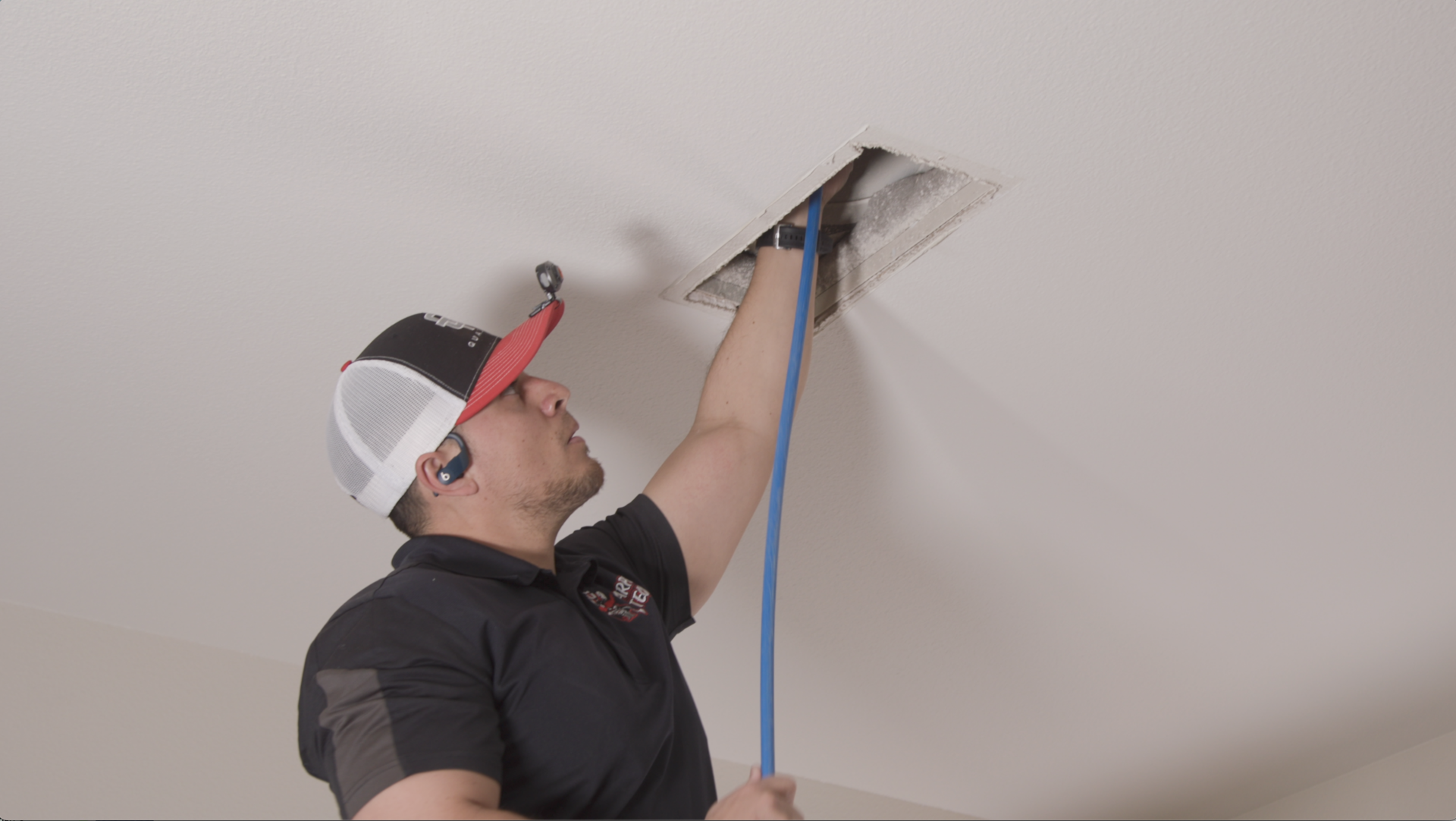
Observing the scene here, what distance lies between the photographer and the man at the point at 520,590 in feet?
3.52

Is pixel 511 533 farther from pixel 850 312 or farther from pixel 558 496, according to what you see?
pixel 850 312

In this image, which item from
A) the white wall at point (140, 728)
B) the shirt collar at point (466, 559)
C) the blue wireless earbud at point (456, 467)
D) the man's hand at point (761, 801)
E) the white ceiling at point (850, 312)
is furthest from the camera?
the white wall at point (140, 728)

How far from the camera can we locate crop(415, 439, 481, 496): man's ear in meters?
1.42

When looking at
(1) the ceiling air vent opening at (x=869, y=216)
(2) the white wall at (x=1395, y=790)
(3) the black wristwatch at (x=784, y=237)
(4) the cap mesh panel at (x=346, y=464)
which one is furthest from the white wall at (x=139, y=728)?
(2) the white wall at (x=1395, y=790)

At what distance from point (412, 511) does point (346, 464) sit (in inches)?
4.2

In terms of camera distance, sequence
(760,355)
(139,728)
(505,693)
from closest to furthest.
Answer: (505,693), (760,355), (139,728)

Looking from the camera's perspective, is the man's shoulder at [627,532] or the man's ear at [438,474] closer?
the man's ear at [438,474]

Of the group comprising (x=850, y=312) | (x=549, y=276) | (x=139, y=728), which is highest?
(x=850, y=312)

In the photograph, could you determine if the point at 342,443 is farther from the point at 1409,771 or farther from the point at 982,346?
the point at 1409,771

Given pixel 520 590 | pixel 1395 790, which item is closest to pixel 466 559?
pixel 520 590

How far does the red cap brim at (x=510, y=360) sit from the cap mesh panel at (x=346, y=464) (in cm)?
15

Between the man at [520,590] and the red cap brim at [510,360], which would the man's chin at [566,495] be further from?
the red cap brim at [510,360]

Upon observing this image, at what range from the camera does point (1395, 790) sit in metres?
2.99

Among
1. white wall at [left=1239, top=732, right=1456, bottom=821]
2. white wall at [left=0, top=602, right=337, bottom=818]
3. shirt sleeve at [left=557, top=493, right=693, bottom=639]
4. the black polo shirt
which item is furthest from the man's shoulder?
white wall at [left=1239, top=732, right=1456, bottom=821]
